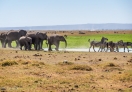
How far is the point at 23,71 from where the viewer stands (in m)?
17.3

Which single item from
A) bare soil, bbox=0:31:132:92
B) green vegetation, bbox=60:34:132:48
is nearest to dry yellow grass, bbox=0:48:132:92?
bare soil, bbox=0:31:132:92

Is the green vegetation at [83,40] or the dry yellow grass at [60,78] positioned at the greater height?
the dry yellow grass at [60,78]

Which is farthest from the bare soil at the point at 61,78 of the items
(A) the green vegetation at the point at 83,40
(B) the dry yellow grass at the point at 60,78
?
(A) the green vegetation at the point at 83,40

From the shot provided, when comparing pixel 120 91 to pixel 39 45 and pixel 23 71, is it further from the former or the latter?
pixel 39 45

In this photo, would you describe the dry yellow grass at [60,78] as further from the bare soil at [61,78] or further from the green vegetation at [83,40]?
the green vegetation at [83,40]

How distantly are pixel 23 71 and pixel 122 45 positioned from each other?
21.1 metres

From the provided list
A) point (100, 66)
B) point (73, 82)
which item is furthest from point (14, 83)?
point (100, 66)

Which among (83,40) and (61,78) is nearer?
(61,78)

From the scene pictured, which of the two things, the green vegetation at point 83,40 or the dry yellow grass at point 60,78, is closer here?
the dry yellow grass at point 60,78

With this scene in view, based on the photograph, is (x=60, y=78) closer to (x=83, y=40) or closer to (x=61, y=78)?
(x=61, y=78)

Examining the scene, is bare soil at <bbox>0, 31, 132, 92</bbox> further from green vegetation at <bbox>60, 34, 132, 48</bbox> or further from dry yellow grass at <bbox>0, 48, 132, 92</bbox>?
green vegetation at <bbox>60, 34, 132, 48</bbox>

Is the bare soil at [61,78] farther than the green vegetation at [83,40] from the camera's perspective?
No

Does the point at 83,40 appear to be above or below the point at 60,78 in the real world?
below

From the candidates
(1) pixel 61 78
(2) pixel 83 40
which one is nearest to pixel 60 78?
(1) pixel 61 78
